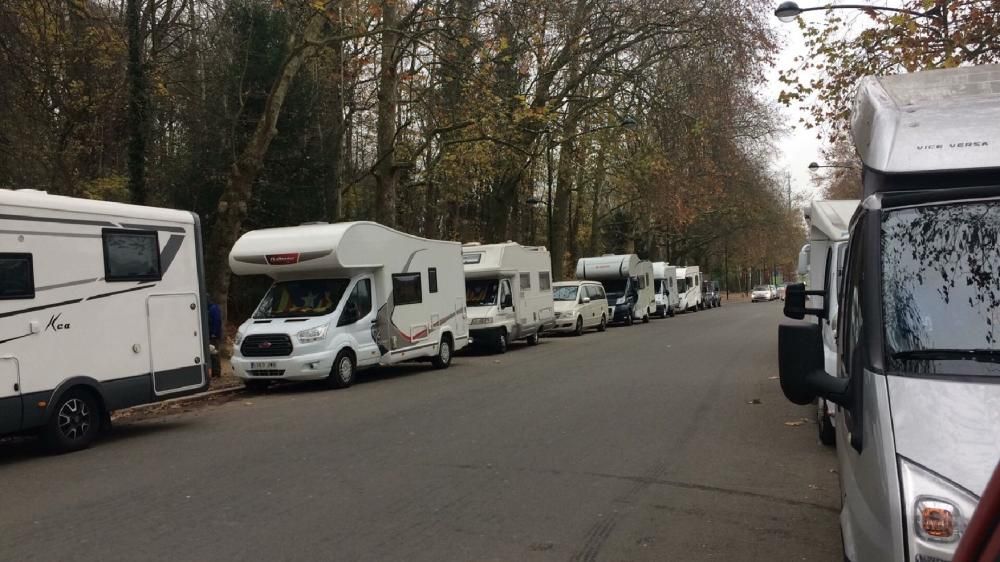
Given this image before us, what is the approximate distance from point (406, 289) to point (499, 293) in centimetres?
556

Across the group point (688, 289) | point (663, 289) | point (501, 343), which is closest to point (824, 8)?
point (501, 343)

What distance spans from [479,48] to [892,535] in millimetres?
15689

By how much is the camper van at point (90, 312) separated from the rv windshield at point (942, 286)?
8679 millimetres

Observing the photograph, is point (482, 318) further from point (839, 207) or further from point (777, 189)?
point (777, 189)

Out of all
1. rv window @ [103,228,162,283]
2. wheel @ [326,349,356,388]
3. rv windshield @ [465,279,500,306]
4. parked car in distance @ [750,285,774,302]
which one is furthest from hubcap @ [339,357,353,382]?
parked car in distance @ [750,285,774,302]

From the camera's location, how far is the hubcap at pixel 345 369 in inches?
569

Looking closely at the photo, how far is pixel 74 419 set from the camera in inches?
370

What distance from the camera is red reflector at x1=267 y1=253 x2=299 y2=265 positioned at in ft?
46.7

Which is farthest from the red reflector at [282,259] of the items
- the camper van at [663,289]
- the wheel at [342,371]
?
the camper van at [663,289]

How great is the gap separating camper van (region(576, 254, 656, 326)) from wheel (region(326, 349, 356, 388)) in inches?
788

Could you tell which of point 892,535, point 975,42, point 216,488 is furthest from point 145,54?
point 892,535

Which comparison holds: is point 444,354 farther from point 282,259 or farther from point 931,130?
point 931,130

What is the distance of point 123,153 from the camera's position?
23.1 m

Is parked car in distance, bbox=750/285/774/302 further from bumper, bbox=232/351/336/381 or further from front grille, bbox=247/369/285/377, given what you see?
front grille, bbox=247/369/285/377
